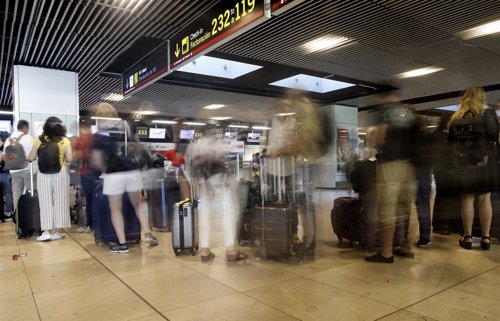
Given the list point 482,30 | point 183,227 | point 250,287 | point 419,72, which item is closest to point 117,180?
point 183,227

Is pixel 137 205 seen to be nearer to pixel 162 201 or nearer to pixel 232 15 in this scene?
pixel 162 201

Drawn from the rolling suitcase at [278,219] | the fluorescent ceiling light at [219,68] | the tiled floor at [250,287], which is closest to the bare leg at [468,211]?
the tiled floor at [250,287]

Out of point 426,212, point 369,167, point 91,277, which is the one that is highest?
point 369,167

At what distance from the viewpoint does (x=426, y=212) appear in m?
3.88

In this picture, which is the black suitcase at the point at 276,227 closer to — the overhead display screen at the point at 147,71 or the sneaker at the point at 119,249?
the sneaker at the point at 119,249

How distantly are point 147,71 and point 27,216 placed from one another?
303 cm

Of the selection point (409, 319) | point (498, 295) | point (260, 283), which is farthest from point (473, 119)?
point (260, 283)

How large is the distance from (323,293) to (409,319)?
0.60 meters

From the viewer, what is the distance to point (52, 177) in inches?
175

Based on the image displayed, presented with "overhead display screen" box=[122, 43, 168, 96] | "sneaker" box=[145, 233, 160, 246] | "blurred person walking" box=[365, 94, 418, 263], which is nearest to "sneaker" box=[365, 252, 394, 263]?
"blurred person walking" box=[365, 94, 418, 263]

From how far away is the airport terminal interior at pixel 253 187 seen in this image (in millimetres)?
2455

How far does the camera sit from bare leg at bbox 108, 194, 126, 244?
12.3 ft

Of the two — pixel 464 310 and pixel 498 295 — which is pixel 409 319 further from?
pixel 498 295

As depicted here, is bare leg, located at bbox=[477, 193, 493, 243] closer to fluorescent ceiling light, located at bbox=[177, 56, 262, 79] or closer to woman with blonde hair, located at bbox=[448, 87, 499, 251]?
woman with blonde hair, located at bbox=[448, 87, 499, 251]
